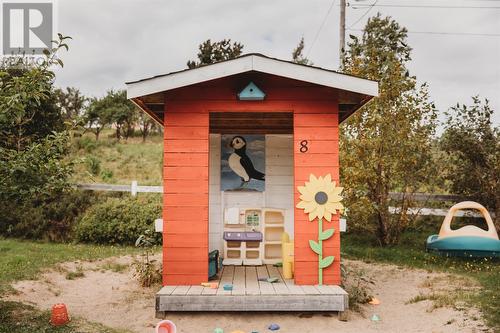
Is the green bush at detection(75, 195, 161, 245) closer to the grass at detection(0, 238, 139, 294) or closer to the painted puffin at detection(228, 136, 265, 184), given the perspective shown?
the grass at detection(0, 238, 139, 294)

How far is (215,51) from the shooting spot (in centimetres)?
2038

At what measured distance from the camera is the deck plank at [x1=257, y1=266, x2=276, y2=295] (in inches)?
229

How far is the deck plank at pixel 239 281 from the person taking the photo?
232 inches

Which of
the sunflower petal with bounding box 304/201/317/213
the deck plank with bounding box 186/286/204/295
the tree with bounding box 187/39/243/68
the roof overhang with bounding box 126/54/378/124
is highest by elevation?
the tree with bounding box 187/39/243/68

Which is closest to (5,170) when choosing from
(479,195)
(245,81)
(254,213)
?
(245,81)

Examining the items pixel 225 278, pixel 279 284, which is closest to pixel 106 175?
pixel 225 278

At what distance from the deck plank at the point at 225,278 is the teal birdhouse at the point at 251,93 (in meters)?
2.56

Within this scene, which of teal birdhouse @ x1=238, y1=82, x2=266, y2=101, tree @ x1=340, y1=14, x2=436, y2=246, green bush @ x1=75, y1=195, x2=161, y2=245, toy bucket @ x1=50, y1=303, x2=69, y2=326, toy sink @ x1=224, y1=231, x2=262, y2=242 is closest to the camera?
toy bucket @ x1=50, y1=303, x2=69, y2=326

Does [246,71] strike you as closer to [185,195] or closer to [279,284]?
[185,195]

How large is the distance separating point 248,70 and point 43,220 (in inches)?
372

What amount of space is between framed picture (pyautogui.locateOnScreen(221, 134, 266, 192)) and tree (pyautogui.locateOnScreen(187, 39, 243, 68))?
12.2 meters

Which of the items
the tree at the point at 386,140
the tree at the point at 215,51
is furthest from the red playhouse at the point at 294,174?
the tree at the point at 215,51

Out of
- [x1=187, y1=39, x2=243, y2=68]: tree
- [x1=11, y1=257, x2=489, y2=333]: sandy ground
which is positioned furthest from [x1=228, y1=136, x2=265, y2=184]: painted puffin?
[x1=187, y1=39, x2=243, y2=68]: tree

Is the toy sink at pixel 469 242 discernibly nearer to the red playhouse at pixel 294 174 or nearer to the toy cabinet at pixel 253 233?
A: the toy cabinet at pixel 253 233
